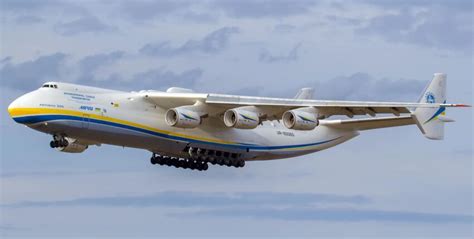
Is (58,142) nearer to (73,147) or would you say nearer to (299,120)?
(73,147)

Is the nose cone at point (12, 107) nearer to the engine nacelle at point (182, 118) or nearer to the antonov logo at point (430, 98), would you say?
the engine nacelle at point (182, 118)

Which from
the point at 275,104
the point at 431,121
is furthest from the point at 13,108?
the point at 431,121

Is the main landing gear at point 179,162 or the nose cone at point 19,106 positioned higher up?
the main landing gear at point 179,162

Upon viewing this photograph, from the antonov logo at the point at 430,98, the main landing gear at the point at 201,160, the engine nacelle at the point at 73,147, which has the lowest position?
the main landing gear at the point at 201,160

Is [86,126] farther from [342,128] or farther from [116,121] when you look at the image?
[342,128]

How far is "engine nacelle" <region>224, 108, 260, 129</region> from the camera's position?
1281 inches

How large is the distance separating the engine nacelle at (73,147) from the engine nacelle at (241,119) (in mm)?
4787

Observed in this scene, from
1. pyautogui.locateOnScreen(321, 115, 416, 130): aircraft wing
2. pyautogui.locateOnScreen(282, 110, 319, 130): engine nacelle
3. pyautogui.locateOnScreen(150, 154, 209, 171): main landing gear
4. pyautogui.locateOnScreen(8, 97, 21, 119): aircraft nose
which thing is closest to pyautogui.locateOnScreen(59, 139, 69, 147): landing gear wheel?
pyautogui.locateOnScreen(8, 97, 21, 119): aircraft nose

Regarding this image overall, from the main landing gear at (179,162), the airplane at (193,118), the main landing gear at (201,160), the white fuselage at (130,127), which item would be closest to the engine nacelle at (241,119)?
the airplane at (193,118)

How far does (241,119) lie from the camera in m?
32.5

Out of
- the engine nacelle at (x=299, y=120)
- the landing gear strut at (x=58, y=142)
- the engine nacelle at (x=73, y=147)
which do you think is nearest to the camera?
the engine nacelle at (x=299, y=120)

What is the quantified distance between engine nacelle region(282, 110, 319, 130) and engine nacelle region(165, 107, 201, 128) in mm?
2128

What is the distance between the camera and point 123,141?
108ft

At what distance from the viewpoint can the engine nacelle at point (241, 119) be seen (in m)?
32.5
